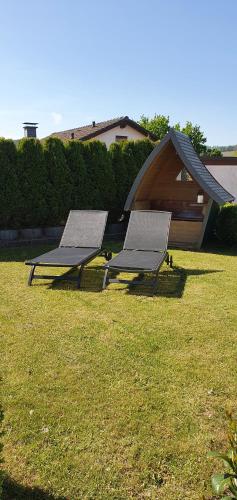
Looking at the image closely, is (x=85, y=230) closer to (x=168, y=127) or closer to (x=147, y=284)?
(x=147, y=284)

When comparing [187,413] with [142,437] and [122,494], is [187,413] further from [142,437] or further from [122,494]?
[122,494]

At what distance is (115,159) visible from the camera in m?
13.6

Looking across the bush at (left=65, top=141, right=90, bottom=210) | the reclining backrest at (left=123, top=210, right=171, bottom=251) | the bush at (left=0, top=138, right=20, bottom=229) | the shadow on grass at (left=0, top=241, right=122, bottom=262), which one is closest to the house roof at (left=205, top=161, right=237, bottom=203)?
the bush at (left=65, top=141, right=90, bottom=210)

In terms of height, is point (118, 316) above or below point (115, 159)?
below

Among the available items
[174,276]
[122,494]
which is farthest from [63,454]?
[174,276]

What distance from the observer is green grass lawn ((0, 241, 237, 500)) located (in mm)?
2990

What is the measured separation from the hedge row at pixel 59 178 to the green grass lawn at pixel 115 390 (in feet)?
17.3

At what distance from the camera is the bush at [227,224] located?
11.1 metres

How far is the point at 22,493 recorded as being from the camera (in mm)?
2824

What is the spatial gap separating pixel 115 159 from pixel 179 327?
911 cm

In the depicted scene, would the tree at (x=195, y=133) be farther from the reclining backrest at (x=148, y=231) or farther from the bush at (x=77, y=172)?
the reclining backrest at (x=148, y=231)

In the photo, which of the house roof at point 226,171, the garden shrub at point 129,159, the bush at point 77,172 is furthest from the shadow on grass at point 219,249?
the house roof at point 226,171

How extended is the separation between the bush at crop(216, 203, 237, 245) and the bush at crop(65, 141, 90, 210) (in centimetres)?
437

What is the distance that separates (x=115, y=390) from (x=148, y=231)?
5.25m
